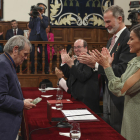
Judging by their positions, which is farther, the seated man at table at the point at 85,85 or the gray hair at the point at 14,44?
the seated man at table at the point at 85,85

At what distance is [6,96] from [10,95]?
90 millimetres

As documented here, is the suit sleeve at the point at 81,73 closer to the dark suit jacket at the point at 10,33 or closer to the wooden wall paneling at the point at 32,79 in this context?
the wooden wall paneling at the point at 32,79

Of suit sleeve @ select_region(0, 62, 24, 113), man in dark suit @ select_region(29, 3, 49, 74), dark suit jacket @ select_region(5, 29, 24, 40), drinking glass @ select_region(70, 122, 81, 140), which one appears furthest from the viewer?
dark suit jacket @ select_region(5, 29, 24, 40)

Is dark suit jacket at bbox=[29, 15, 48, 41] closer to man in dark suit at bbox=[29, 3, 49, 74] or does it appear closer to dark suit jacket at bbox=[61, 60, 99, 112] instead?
man in dark suit at bbox=[29, 3, 49, 74]

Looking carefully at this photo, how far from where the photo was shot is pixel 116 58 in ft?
8.62

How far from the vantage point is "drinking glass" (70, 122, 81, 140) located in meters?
1.46

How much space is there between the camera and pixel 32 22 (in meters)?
5.82

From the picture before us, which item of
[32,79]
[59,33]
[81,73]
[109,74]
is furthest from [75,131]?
[59,33]

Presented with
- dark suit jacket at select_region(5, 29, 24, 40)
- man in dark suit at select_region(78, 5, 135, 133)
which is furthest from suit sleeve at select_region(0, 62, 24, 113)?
dark suit jacket at select_region(5, 29, 24, 40)

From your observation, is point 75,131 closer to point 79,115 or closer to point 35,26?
point 79,115

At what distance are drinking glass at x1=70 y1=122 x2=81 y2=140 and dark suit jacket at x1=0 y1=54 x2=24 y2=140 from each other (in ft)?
1.75

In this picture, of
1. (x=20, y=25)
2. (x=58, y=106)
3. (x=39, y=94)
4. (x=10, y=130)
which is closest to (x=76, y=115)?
(x=58, y=106)

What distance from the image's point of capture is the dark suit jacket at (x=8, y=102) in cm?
174

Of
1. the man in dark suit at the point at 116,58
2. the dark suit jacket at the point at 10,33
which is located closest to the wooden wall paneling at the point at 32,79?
the dark suit jacket at the point at 10,33
